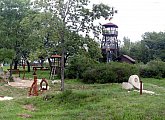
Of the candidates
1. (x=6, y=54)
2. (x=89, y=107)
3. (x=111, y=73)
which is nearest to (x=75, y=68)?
(x=111, y=73)

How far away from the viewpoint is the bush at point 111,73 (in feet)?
83.4

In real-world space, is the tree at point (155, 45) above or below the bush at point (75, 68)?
above

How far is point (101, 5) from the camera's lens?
19891mm

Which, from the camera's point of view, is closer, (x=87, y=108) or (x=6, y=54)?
(x=87, y=108)

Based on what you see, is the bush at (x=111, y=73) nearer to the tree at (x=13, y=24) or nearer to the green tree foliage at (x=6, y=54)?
the green tree foliage at (x=6, y=54)

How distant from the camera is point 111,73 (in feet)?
82.8

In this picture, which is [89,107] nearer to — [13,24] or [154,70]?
[13,24]

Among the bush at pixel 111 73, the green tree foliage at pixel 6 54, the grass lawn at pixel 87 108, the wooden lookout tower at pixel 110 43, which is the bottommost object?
the grass lawn at pixel 87 108

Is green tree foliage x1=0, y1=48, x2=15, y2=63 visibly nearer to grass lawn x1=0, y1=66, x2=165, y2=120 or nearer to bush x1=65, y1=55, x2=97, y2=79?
bush x1=65, y1=55, x2=97, y2=79

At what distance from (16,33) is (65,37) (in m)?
11.5

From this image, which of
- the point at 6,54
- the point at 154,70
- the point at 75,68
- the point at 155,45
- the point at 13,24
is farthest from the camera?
the point at 155,45

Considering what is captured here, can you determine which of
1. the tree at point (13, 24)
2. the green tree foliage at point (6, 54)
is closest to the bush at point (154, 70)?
the tree at point (13, 24)

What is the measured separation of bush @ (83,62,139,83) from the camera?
2541 cm

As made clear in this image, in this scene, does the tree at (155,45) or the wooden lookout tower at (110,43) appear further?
the tree at (155,45)
